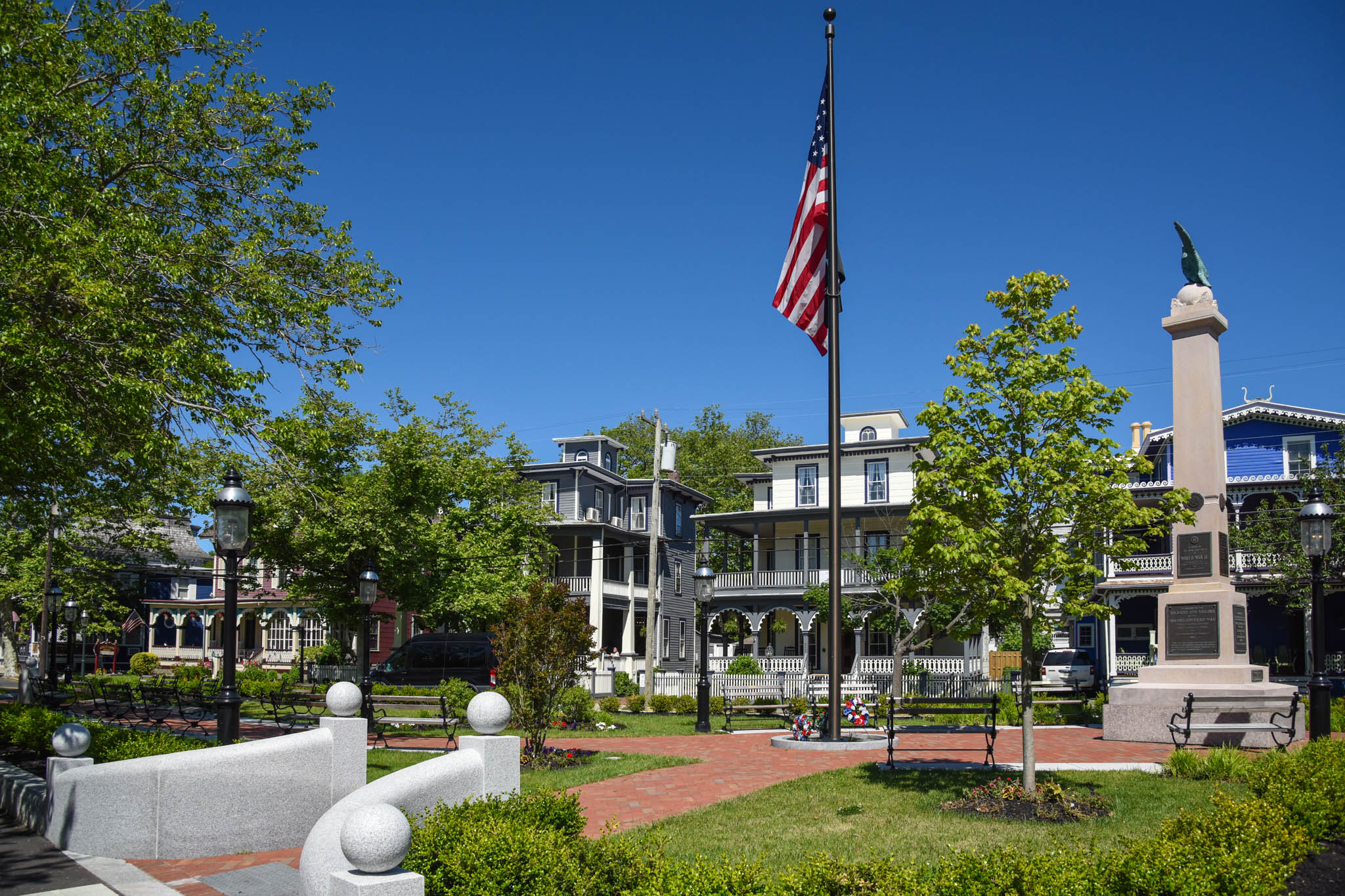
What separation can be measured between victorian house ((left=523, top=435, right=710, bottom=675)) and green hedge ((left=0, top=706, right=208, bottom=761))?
26163mm

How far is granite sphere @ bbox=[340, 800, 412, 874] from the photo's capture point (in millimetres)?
4480

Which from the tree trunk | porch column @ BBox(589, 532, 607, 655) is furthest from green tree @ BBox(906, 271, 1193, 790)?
porch column @ BBox(589, 532, 607, 655)

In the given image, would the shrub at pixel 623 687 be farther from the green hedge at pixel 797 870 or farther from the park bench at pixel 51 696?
the green hedge at pixel 797 870

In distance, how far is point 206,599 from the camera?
2072 inches

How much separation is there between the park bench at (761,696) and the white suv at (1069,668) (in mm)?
12014

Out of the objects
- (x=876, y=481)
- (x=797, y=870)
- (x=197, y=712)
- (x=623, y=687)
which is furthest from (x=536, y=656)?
(x=876, y=481)

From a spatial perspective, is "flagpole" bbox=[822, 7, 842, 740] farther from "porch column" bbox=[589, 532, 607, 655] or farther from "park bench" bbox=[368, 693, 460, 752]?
"porch column" bbox=[589, 532, 607, 655]

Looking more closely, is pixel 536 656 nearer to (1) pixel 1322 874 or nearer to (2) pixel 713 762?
(2) pixel 713 762

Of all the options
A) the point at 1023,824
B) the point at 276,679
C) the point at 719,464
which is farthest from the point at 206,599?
the point at 1023,824

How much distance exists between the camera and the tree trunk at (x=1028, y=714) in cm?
962

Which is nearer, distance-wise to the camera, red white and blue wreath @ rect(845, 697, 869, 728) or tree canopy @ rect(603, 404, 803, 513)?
red white and blue wreath @ rect(845, 697, 869, 728)

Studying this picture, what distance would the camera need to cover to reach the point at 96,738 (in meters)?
11.1

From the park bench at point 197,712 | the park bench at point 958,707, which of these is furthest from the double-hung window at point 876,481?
the park bench at point 197,712

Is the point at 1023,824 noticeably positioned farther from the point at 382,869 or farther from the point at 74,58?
the point at 74,58
